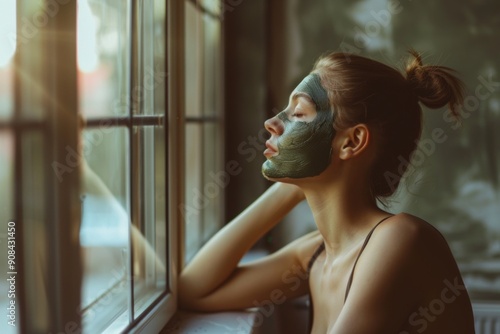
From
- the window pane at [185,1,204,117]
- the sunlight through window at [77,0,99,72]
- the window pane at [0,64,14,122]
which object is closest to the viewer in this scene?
the window pane at [0,64,14,122]

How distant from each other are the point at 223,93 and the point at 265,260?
1.02 meters

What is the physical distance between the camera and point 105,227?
118 centimetres

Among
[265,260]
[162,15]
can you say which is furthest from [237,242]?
[162,15]

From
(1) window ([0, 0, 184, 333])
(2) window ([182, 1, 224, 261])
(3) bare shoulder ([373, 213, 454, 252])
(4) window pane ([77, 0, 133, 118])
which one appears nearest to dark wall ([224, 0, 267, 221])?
(2) window ([182, 1, 224, 261])

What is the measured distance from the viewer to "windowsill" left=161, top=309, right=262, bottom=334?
146cm

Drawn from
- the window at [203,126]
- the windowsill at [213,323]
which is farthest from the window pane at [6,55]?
the window at [203,126]

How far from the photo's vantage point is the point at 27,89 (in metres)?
0.79

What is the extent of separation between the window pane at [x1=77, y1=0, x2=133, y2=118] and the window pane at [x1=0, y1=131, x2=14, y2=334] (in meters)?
0.20

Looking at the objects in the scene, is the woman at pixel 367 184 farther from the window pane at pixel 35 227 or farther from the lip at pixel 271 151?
the window pane at pixel 35 227

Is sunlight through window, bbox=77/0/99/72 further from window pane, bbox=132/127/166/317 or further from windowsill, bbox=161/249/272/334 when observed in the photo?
windowsill, bbox=161/249/272/334

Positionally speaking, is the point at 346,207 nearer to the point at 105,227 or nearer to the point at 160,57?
the point at 105,227

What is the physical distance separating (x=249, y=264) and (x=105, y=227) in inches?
17.4

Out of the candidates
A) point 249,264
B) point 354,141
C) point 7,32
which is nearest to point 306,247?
point 249,264

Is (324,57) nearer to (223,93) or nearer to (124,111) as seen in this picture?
(124,111)
